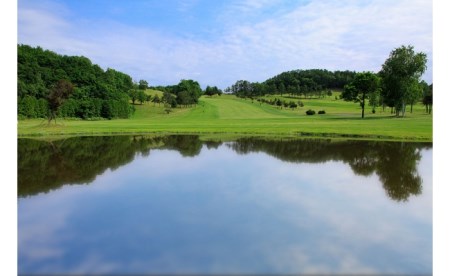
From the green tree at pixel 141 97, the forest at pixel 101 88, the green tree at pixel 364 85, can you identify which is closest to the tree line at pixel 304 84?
the forest at pixel 101 88

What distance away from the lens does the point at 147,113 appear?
276 ft

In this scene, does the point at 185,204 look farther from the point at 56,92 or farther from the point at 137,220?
the point at 56,92

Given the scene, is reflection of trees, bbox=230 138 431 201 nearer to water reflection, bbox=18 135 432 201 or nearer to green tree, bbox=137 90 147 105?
water reflection, bbox=18 135 432 201

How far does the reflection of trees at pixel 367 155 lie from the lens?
50.4ft

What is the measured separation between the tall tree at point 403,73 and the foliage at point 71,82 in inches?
2048

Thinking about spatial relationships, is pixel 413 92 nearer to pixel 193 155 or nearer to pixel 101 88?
pixel 193 155

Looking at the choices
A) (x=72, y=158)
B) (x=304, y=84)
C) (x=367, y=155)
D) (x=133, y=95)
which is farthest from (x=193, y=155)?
(x=304, y=84)

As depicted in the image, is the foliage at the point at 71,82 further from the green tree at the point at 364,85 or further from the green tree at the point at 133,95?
the green tree at the point at 364,85

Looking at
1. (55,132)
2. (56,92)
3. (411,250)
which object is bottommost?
(411,250)

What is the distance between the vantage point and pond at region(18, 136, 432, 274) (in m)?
7.86

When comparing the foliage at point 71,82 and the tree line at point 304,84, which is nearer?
the foliage at point 71,82

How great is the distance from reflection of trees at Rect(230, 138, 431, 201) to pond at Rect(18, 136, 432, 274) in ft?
0.51
